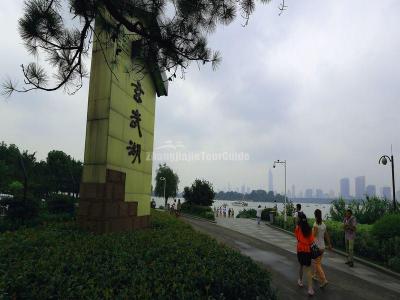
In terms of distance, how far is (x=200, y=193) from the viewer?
39.3 metres

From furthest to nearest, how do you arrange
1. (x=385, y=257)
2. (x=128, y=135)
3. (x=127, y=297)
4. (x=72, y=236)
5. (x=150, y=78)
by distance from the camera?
(x=385, y=257), (x=150, y=78), (x=128, y=135), (x=72, y=236), (x=127, y=297)

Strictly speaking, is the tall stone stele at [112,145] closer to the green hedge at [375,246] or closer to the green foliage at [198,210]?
the green hedge at [375,246]

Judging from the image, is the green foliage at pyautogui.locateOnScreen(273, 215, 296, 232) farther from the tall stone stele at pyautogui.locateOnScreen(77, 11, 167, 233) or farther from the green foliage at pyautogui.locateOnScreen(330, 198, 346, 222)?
the tall stone stele at pyautogui.locateOnScreen(77, 11, 167, 233)

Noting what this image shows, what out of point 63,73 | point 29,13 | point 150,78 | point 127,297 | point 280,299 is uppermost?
point 150,78

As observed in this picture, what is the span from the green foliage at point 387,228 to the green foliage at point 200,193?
26.7m

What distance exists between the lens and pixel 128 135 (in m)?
9.36

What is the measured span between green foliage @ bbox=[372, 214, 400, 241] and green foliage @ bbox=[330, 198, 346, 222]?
27.5 ft

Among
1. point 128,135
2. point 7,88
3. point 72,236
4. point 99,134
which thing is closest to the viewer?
point 7,88

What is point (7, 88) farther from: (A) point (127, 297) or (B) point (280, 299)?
(B) point (280, 299)

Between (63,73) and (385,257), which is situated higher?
(63,73)

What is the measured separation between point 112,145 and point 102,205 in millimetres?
1560

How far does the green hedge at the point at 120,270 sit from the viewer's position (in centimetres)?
386

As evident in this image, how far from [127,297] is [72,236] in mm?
3611

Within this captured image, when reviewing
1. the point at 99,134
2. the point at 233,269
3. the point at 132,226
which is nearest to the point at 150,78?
the point at 99,134
